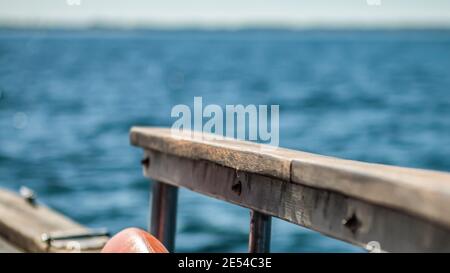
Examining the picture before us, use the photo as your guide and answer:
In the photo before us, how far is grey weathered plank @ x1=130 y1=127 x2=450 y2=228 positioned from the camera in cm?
200

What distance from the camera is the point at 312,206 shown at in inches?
100

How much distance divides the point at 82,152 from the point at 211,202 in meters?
8.56

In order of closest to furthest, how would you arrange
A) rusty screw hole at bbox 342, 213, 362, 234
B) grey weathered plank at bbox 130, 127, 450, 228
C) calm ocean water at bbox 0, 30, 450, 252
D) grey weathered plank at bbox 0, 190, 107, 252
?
grey weathered plank at bbox 130, 127, 450, 228 → rusty screw hole at bbox 342, 213, 362, 234 → grey weathered plank at bbox 0, 190, 107, 252 → calm ocean water at bbox 0, 30, 450, 252

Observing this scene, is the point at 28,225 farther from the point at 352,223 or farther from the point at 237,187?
the point at 352,223

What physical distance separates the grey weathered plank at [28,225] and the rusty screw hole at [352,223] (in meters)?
2.15

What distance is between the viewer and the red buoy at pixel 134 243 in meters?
3.02

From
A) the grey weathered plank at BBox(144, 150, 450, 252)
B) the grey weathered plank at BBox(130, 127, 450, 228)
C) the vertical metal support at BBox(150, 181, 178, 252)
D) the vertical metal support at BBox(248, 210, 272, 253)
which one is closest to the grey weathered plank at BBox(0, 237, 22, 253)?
the vertical metal support at BBox(150, 181, 178, 252)

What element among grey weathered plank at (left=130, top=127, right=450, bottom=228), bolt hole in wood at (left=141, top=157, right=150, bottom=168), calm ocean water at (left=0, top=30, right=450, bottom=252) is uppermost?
grey weathered plank at (left=130, top=127, right=450, bottom=228)

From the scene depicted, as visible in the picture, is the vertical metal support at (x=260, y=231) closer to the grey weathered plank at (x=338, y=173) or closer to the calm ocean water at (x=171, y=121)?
the grey weathered plank at (x=338, y=173)

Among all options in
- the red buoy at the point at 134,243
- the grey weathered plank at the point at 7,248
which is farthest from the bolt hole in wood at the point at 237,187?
the grey weathered plank at the point at 7,248

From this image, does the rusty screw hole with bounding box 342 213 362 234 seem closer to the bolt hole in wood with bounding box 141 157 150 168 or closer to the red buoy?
the red buoy

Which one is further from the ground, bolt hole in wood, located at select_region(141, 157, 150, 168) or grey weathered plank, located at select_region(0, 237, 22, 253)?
bolt hole in wood, located at select_region(141, 157, 150, 168)

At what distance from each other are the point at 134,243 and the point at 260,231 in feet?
1.40
